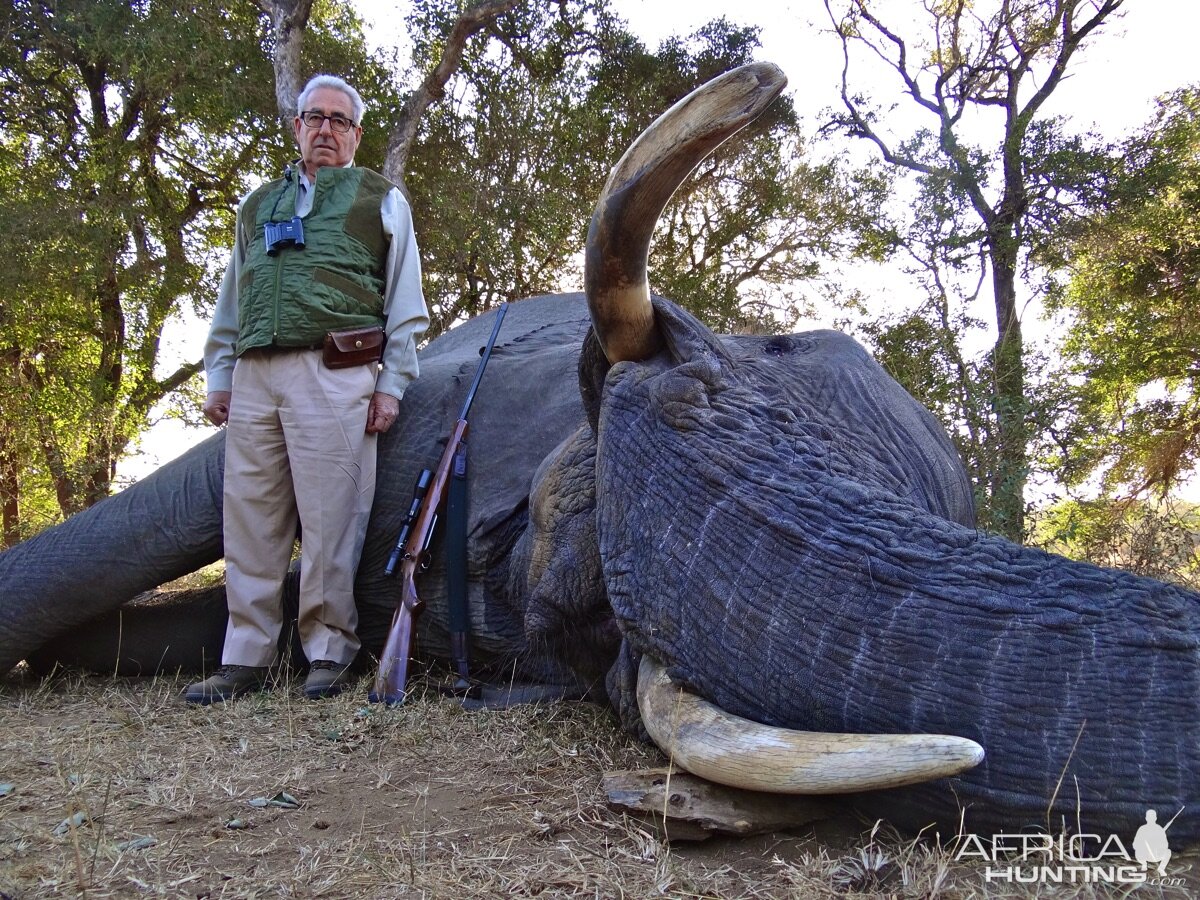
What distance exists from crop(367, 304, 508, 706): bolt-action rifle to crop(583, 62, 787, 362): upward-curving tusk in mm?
1378

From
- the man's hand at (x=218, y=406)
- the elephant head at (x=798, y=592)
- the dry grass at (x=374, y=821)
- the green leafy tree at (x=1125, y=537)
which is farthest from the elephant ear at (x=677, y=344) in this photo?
the green leafy tree at (x=1125, y=537)

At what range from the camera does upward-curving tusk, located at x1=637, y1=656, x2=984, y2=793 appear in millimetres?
1666

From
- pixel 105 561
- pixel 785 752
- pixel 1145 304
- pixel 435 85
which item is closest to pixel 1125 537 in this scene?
pixel 1145 304

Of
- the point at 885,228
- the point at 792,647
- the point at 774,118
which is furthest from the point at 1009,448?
the point at 774,118

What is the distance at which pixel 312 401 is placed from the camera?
411 cm

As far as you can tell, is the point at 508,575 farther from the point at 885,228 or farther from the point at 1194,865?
the point at 885,228

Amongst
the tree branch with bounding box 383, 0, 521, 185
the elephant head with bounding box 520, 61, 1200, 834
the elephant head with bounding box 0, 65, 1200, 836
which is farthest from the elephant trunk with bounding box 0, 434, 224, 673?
the tree branch with bounding box 383, 0, 521, 185

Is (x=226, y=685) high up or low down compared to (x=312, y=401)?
down

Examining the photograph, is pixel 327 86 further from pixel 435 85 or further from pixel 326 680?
pixel 435 85

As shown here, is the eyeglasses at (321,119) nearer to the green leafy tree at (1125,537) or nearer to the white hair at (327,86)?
the white hair at (327,86)

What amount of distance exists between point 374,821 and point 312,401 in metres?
2.07

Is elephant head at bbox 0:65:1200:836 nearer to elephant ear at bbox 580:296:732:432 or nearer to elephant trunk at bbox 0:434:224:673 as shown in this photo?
elephant ear at bbox 580:296:732:432

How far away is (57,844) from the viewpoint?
231cm

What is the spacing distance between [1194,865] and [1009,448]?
19.0 ft
